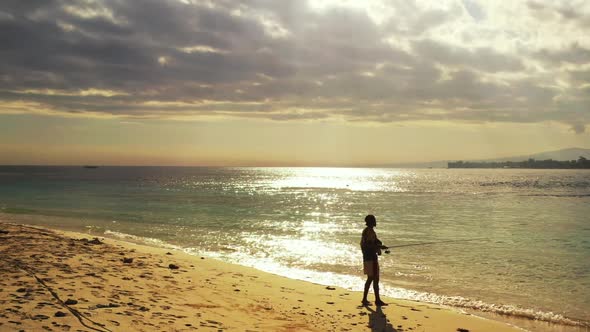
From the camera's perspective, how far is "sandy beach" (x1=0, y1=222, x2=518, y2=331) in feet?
24.5

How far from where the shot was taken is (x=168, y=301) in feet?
30.5

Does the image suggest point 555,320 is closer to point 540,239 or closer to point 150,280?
point 150,280

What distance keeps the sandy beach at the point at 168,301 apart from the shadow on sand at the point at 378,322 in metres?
0.03

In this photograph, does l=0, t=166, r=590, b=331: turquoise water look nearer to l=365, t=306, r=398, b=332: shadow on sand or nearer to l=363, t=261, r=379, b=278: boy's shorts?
l=363, t=261, r=379, b=278: boy's shorts

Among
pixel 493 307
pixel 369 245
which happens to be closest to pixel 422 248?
pixel 493 307

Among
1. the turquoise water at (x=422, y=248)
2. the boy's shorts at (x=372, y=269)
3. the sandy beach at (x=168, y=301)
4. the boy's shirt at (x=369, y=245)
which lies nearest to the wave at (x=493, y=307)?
the turquoise water at (x=422, y=248)

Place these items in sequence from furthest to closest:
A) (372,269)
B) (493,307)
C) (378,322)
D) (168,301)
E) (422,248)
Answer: (422,248), (493,307), (372,269), (378,322), (168,301)

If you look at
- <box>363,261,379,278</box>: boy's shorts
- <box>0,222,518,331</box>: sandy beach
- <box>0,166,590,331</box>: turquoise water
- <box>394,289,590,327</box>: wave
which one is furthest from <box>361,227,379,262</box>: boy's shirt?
<box>0,166,590,331</box>: turquoise water

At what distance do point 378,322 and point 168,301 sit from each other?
4.73m

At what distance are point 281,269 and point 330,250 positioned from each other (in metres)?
4.58

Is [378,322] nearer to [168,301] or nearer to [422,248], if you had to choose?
[168,301]

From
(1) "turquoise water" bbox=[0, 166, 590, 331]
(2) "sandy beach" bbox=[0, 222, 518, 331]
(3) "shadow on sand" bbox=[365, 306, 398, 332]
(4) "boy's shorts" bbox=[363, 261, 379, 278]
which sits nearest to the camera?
(2) "sandy beach" bbox=[0, 222, 518, 331]

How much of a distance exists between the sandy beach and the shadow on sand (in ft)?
0.08

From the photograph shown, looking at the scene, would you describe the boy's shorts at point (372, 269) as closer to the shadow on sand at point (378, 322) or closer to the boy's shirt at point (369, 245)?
the boy's shirt at point (369, 245)
